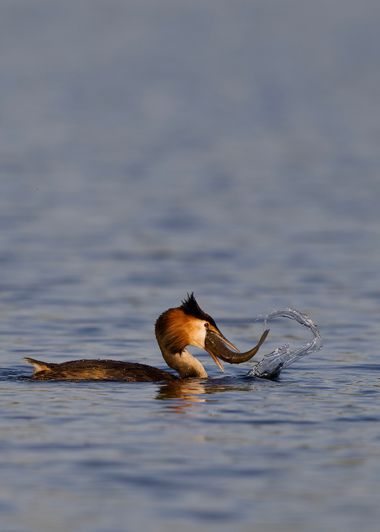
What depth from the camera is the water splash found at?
14867mm

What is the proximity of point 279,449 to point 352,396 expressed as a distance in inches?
89.9

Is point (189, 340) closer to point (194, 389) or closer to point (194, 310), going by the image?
point (194, 310)

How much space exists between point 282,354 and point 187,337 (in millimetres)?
1181

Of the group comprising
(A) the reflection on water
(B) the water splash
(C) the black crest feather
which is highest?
(C) the black crest feather

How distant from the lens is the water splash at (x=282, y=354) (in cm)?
1487

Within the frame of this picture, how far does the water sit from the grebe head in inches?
11.3

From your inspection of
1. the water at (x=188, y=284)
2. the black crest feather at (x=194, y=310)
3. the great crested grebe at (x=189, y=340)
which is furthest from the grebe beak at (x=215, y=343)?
the water at (x=188, y=284)

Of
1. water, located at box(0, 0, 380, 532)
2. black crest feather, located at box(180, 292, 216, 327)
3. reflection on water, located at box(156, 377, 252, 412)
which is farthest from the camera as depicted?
black crest feather, located at box(180, 292, 216, 327)

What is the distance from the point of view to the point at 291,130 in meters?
44.9

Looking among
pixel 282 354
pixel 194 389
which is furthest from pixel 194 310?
pixel 282 354

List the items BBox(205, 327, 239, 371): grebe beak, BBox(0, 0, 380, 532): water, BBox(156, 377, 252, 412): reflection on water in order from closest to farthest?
BBox(0, 0, 380, 532): water, BBox(156, 377, 252, 412): reflection on water, BBox(205, 327, 239, 371): grebe beak

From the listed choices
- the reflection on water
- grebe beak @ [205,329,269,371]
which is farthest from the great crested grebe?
the reflection on water

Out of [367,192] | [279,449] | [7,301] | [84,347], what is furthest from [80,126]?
[279,449]

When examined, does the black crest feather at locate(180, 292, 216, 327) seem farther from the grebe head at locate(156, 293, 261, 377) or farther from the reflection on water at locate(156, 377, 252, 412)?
the reflection on water at locate(156, 377, 252, 412)
